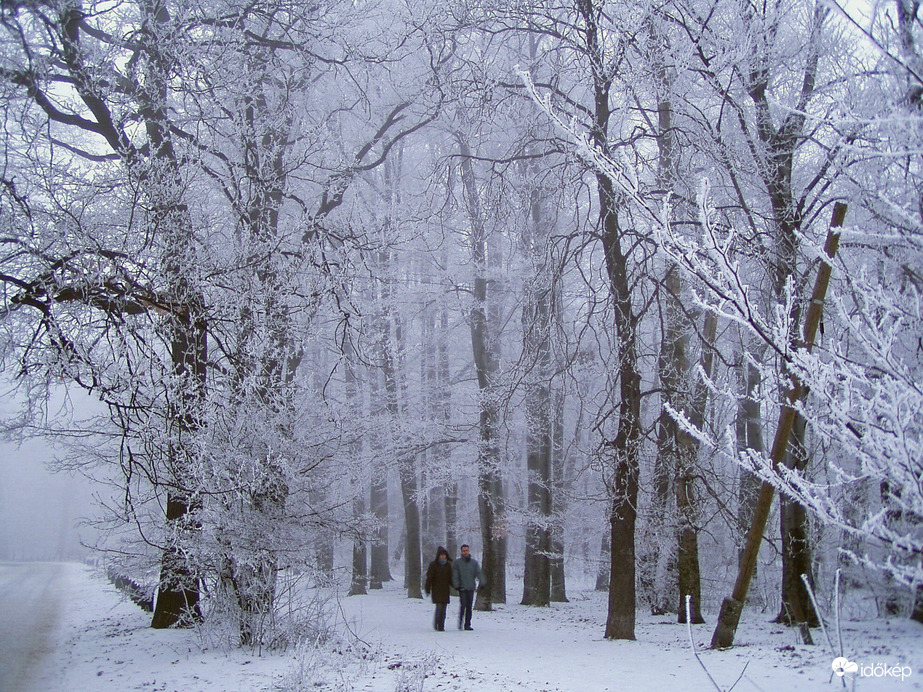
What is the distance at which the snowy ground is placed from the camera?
6518 mm

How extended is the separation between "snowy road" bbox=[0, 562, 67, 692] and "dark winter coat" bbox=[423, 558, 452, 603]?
18.2 ft

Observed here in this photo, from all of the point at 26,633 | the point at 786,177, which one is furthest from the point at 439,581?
the point at 786,177

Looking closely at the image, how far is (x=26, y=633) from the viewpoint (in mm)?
10922

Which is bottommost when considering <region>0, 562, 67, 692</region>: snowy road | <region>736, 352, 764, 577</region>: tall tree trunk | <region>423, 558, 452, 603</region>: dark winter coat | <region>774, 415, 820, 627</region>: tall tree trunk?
<region>0, 562, 67, 692</region>: snowy road

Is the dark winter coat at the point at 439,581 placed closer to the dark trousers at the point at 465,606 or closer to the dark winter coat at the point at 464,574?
the dark winter coat at the point at 464,574

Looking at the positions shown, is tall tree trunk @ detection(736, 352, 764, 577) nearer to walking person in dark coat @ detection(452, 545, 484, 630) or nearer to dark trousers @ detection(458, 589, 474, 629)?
walking person in dark coat @ detection(452, 545, 484, 630)

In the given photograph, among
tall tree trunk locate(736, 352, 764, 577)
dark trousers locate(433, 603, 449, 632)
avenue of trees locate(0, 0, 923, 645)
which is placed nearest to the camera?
avenue of trees locate(0, 0, 923, 645)

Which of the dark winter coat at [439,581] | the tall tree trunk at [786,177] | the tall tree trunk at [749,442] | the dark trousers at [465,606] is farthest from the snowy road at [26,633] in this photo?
the tall tree trunk at [749,442]

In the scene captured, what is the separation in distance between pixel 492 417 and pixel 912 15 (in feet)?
42.6

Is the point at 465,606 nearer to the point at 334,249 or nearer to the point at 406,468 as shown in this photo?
the point at 406,468

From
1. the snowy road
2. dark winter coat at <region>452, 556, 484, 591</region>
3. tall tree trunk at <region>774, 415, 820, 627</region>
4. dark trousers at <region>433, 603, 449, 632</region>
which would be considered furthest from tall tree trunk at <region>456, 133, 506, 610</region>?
the snowy road

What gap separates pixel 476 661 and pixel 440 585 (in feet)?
12.9

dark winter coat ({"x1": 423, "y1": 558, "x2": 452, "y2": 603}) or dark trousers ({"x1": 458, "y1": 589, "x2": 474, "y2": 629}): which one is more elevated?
dark winter coat ({"x1": 423, "y1": 558, "x2": 452, "y2": 603})

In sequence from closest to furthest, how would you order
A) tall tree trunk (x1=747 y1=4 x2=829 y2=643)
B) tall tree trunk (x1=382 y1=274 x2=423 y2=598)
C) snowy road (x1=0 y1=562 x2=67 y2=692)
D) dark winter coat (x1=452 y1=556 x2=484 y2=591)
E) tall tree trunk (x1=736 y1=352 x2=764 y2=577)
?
tall tree trunk (x1=747 y1=4 x2=829 y2=643) < snowy road (x1=0 y1=562 x2=67 y2=692) < dark winter coat (x1=452 y1=556 x2=484 y2=591) < tall tree trunk (x1=736 y1=352 x2=764 y2=577) < tall tree trunk (x1=382 y1=274 x2=423 y2=598)
